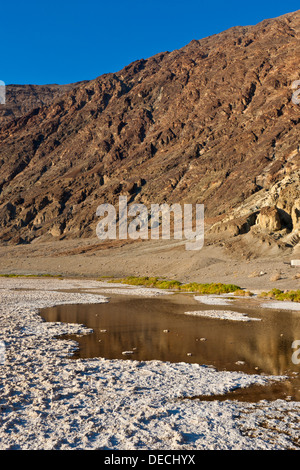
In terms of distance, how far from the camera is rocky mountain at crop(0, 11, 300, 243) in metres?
78.4

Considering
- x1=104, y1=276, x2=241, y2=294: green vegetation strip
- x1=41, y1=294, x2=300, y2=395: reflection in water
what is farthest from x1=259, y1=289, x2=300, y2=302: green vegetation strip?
x1=41, y1=294, x2=300, y2=395: reflection in water

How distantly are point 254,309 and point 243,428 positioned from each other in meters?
14.6

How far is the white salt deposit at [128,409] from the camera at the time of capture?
5.36 metres

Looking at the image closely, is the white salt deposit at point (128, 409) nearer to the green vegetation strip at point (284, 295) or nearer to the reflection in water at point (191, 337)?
the reflection in water at point (191, 337)

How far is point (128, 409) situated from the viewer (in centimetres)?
651

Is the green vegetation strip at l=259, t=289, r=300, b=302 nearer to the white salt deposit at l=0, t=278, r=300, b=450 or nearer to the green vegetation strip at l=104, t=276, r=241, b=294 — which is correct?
the green vegetation strip at l=104, t=276, r=241, b=294

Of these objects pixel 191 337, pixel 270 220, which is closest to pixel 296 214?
pixel 270 220

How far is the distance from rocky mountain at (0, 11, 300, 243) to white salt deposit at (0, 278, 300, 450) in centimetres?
4148

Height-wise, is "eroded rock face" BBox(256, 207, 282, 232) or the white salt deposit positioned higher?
"eroded rock face" BBox(256, 207, 282, 232)

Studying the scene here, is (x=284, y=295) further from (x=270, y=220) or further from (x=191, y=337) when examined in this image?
(x=270, y=220)

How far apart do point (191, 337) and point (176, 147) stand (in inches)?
3798

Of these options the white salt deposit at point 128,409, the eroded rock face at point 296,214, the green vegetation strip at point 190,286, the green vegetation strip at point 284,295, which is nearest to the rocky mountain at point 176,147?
the eroded rock face at point 296,214

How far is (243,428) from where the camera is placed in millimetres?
5758

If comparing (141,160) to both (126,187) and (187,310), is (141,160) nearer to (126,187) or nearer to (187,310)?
(126,187)
